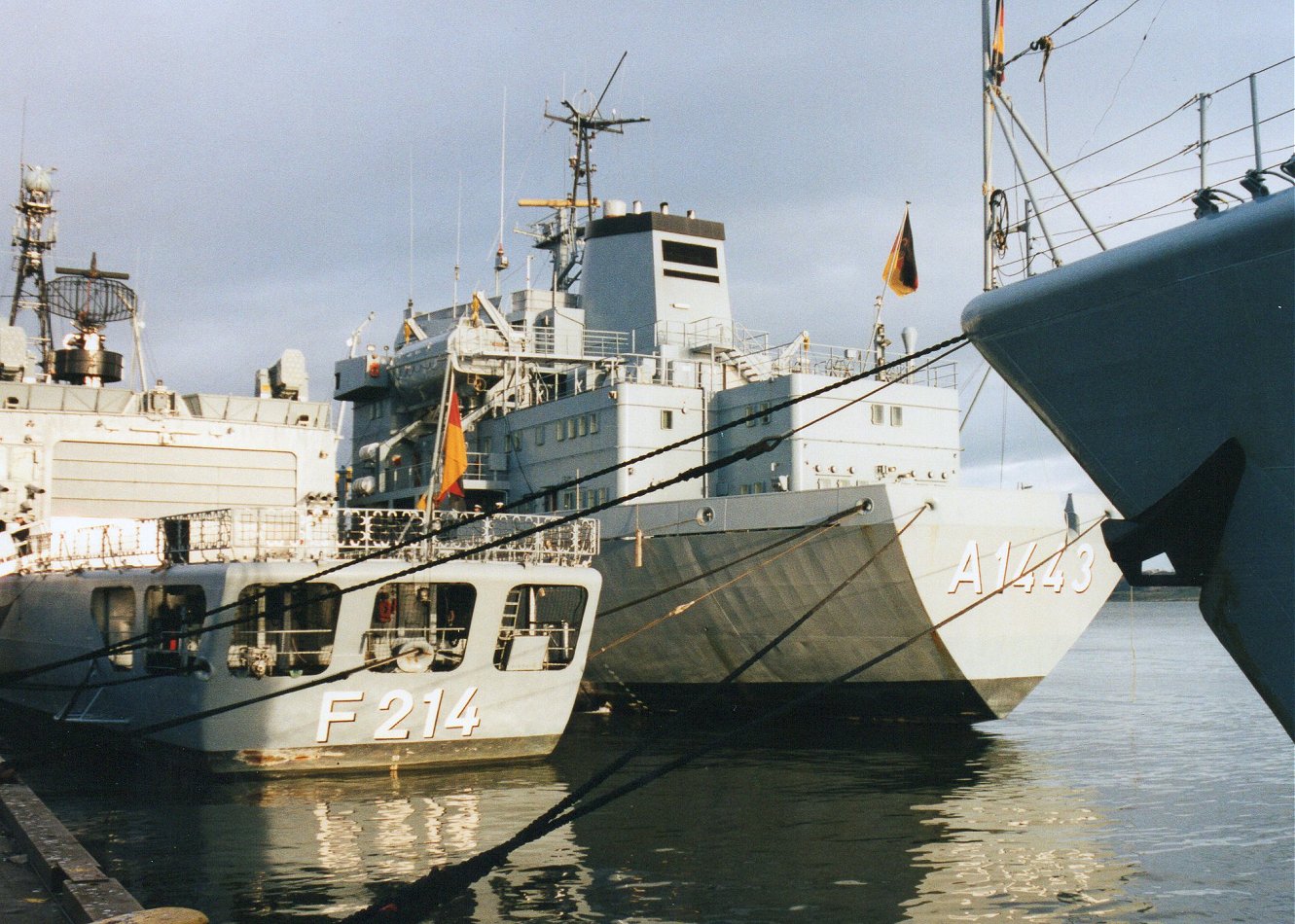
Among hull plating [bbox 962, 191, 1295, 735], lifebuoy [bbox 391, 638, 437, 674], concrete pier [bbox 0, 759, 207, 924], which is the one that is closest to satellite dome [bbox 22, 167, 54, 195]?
lifebuoy [bbox 391, 638, 437, 674]

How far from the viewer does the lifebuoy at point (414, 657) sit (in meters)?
16.1

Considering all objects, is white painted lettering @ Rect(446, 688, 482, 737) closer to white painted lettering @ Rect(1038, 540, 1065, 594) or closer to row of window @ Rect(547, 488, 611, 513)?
row of window @ Rect(547, 488, 611, 513)

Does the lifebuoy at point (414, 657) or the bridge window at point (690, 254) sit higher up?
the bridge window at point (690, 254)

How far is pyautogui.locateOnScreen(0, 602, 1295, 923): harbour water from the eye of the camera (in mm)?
10414

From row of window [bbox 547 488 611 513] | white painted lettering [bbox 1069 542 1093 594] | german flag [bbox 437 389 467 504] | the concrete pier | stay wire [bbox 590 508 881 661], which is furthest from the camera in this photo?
row of window [bbox 547 488 611 513]

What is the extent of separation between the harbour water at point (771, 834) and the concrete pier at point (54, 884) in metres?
0.97

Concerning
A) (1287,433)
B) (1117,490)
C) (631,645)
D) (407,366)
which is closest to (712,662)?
(631,645)

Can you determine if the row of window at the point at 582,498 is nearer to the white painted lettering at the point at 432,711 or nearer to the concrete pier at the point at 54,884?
the white painted lettering at the point at 432,711

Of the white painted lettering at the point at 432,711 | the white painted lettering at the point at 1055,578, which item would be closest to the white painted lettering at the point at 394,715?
the white painted lettering at the point at 432,711

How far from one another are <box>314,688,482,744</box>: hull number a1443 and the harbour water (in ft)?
1.95

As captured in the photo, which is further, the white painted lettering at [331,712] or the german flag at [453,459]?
the german flag at [453,459]

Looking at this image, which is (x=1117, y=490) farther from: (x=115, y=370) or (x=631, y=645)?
(x=115, y=370)

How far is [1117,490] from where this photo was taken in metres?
9.18

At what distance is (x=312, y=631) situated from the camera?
1502 centimetres
